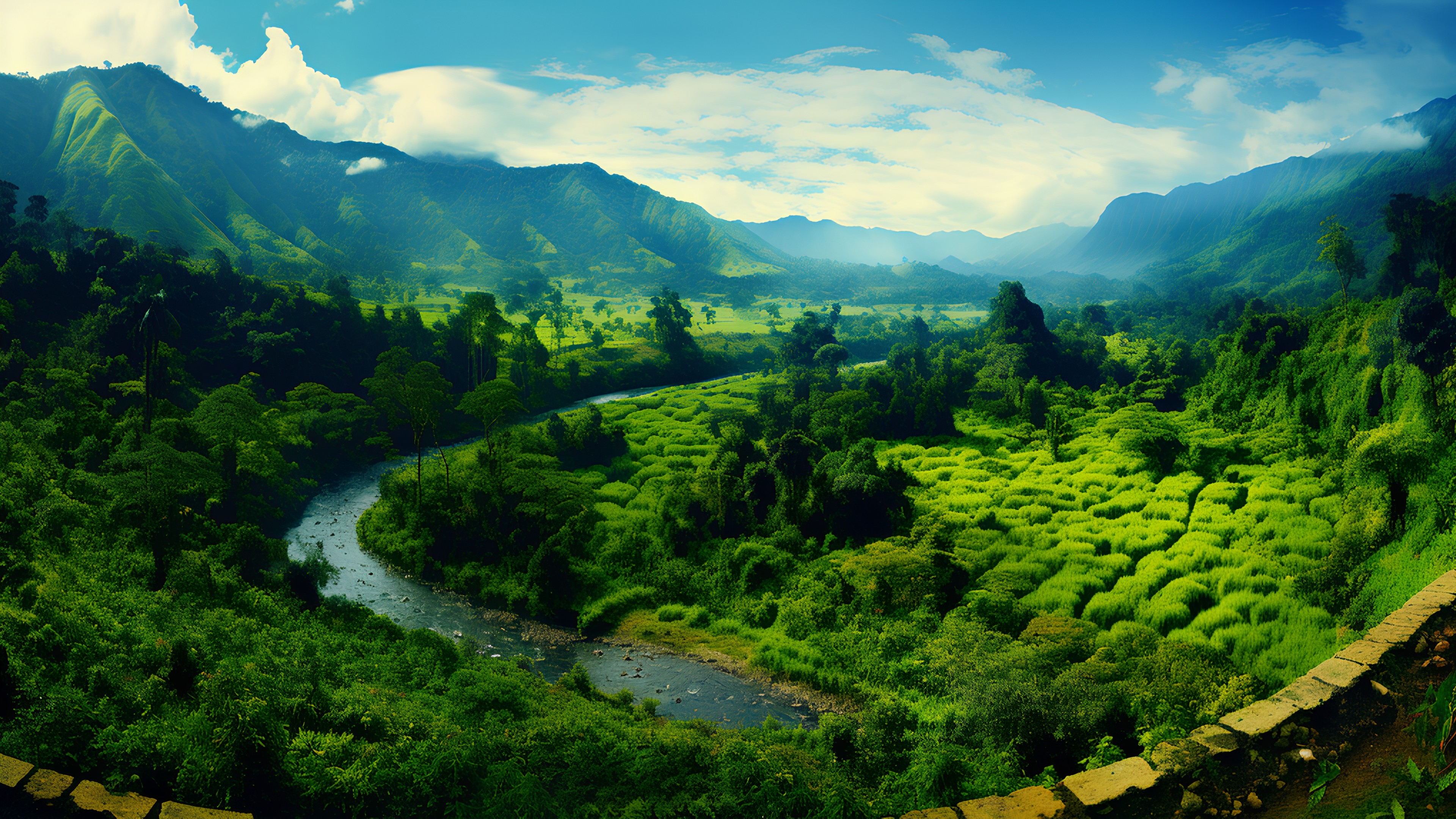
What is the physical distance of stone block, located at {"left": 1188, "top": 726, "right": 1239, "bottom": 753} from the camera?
9875mm

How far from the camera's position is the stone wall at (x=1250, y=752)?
9.37m

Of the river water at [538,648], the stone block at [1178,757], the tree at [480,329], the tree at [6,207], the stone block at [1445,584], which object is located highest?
the tree at [6,207]

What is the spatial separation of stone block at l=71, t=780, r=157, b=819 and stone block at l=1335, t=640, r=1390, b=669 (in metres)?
19.0

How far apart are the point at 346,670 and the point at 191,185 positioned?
192959 millimetres

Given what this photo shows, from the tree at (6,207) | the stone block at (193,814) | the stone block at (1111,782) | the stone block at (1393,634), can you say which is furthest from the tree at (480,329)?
the stone block at (1393,634)

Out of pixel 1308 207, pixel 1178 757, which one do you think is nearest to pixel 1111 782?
pixel 1178 757

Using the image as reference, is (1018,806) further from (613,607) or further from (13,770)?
(613,607)

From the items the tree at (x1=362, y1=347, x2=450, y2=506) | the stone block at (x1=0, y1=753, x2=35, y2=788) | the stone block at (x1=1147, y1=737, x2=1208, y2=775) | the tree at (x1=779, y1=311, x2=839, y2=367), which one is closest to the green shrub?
the tree at (x1=362, y1=347, x2=450, y2=506)

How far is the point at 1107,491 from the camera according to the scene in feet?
106

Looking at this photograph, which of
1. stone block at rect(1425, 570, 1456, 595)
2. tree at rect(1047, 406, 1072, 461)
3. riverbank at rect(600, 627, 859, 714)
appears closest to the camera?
stone block at rect(1425, 570, 1456, 595)

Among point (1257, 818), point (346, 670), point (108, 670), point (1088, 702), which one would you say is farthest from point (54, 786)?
point (1088, 702)

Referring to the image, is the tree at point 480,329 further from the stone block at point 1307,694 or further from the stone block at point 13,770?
the stone block at point 1307,694

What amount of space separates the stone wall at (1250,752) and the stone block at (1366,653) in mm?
25

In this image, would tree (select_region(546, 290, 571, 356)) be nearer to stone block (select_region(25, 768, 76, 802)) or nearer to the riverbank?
the riverbank
